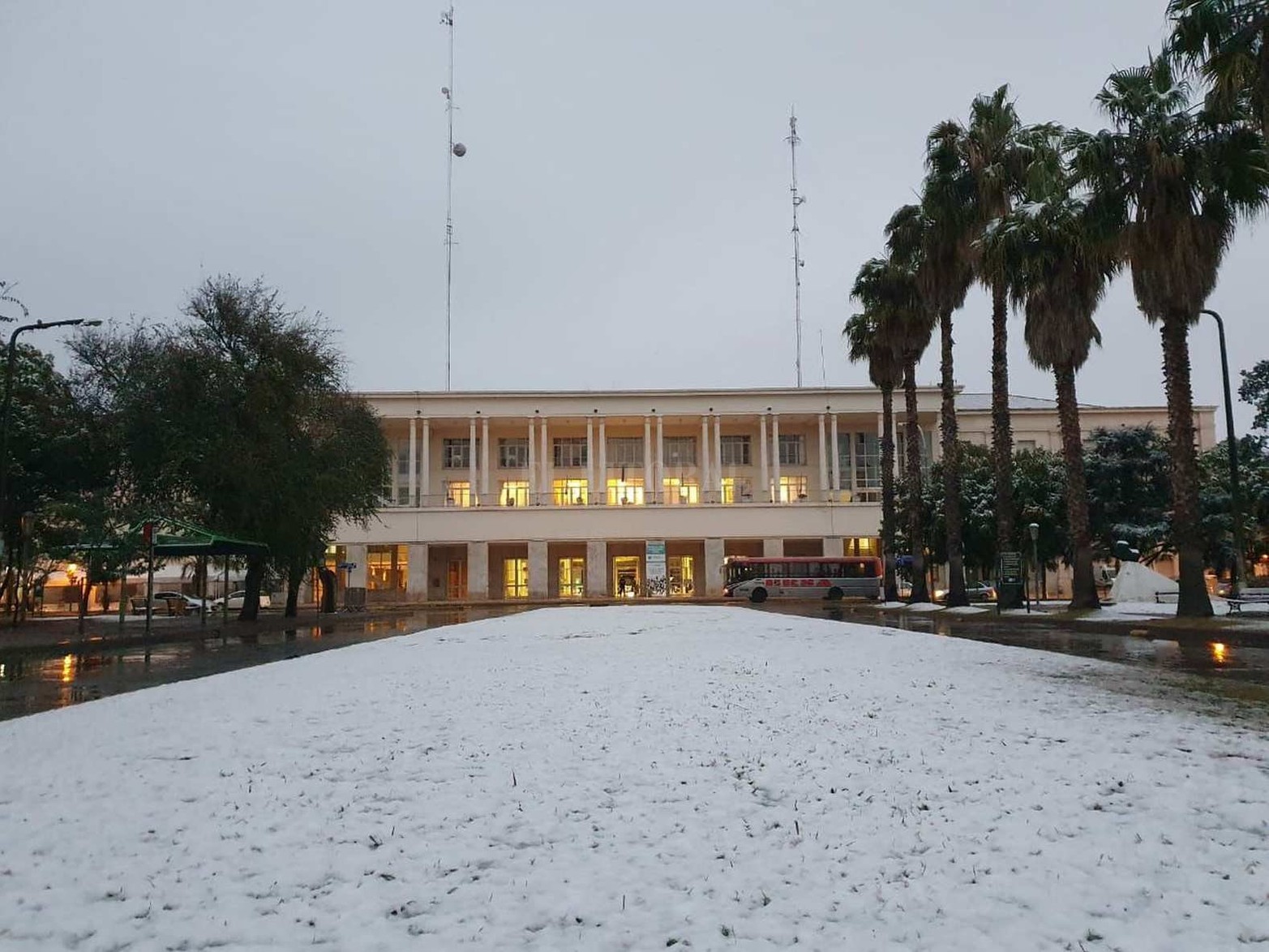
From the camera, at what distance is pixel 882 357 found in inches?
1677

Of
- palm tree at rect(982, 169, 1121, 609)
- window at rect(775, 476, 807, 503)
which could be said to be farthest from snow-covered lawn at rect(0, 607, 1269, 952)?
window at rect(775, 476, 807, 503)

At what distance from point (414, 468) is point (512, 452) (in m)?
8.79

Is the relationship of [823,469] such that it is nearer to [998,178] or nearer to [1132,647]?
[998,178]

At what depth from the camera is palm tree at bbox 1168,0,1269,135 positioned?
52.3ft

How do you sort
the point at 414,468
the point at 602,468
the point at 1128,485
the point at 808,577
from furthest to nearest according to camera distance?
the point at 602,468
the point at 414,468
the point at 808,577
the point at 1128,485

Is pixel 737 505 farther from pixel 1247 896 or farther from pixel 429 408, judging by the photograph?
pixel 1247 896

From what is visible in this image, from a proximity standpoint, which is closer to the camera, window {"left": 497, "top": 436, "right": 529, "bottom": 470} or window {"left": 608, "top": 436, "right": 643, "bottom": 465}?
window {"left": 608, "top": 436, "right": 643, "bottom": 465}

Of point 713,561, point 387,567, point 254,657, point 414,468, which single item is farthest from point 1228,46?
point 387,567

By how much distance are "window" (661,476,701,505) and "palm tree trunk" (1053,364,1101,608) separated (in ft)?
152

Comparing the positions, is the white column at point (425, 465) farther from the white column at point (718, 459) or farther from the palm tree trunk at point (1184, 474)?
the palm tree trunk at point (1184, 474)

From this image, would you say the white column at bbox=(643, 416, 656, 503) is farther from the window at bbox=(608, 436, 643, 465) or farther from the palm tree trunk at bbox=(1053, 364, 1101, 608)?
the palm tree trunk at bbox=(1053, 364, 1101, 608)

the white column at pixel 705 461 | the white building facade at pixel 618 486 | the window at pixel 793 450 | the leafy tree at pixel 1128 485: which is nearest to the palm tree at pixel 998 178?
the leafy tree at pixel 1128 485

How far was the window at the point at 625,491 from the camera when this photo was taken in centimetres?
7319

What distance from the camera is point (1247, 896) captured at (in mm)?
4309
